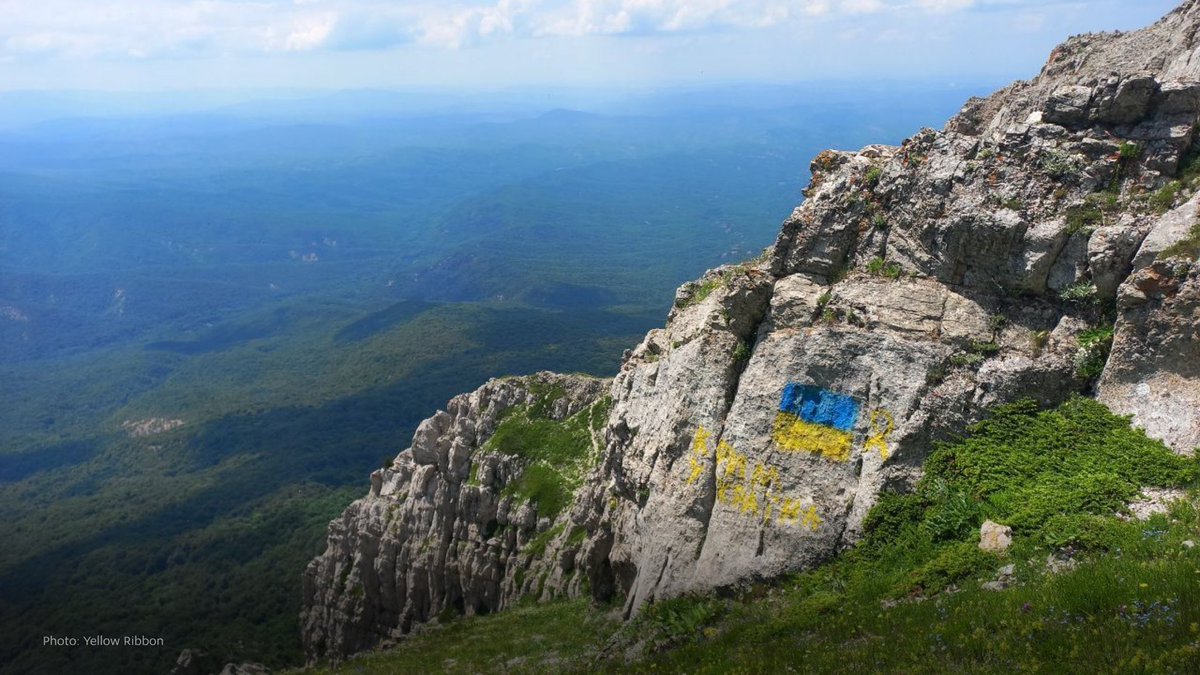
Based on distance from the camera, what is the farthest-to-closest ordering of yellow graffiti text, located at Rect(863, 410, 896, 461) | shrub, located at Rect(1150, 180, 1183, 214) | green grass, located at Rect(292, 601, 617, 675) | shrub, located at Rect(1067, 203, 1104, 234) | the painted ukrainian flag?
green grass, located at Rect(292, 601, 617, 675) → the painted ukrainian flag → yellow graffiti text, located at Rect(863, 410, 896, 461) → shrub, located at Rect(1067, 203, 1104, 234) → shrub, located at Rect(1150, 180, 1183, 214)

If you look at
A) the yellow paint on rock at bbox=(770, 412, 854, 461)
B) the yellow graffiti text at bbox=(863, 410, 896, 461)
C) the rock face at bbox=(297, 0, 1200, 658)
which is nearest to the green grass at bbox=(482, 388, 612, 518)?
the rock face at bbox=(297, 0, 1200, 658)

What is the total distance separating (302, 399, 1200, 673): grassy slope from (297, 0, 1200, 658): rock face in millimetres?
776

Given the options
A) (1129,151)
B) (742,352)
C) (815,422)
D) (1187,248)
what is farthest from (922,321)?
(1129,151)

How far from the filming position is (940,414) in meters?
18.6

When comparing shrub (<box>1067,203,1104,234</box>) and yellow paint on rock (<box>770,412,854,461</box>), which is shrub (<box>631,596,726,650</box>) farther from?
shrub (<box>1067,203,1104,234</box>)

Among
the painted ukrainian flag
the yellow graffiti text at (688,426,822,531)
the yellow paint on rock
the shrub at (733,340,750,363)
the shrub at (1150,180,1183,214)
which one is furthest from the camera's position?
the shrub at (733,340,750,363)

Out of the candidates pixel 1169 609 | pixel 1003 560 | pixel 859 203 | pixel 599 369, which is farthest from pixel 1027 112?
pixel 599 369

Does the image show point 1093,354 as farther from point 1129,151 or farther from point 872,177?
point 872,177

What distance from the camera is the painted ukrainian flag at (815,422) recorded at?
19.8 m

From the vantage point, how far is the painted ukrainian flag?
19781 millimetres

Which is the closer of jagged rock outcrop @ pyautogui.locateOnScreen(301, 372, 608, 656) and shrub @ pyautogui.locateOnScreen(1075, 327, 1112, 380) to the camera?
shrub @ pyautogui.locateOnScreen(1075, 327, 1112, 380)

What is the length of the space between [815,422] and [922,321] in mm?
3903

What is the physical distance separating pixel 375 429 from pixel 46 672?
308 ft

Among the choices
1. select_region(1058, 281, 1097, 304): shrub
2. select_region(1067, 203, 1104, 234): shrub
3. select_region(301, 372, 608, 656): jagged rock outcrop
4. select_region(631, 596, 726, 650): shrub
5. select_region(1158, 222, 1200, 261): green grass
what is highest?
select_region(1067, 203, 1104, 234): shrub
